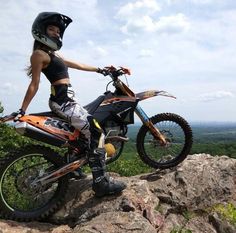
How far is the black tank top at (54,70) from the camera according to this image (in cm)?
642

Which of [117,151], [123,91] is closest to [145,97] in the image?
[123,91]

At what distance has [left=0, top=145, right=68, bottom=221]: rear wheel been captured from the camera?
625cm

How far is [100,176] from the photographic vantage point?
21.5 ft

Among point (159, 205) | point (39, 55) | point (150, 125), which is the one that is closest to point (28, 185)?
point (39, 55)

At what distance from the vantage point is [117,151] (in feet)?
26.1

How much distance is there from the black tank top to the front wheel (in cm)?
205

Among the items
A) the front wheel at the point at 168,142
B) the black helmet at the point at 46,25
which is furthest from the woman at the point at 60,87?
the front wheel at the point at 168,142

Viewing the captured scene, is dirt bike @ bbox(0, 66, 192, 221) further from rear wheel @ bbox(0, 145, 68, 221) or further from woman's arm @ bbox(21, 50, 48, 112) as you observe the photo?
woman's arm @ bbox(21, 50, 48, 112)

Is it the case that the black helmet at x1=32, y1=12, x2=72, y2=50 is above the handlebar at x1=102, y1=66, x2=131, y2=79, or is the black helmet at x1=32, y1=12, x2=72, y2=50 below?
above

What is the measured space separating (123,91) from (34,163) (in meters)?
2.11

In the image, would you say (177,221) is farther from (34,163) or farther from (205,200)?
(34,163)

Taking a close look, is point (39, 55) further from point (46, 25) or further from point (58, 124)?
point (58, 124)

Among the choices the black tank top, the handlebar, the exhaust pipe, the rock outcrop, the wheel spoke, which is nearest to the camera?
the rock outcrop

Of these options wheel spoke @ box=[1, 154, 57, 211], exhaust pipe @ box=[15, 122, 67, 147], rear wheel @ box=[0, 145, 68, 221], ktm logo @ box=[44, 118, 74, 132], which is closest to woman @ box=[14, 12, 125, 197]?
ktm logo @ box=[44, 118, 74, 132]
